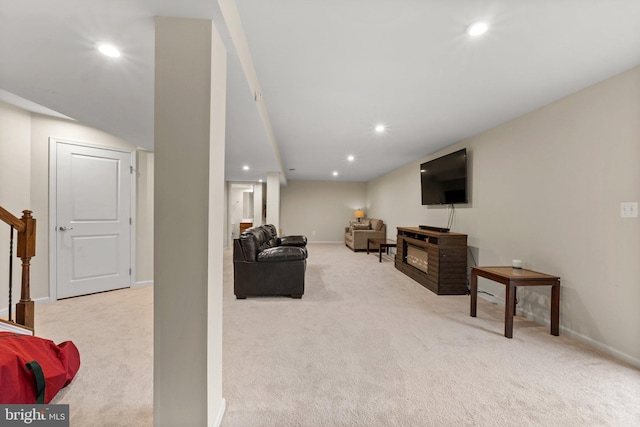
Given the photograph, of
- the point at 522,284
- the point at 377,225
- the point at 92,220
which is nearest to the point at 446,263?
the point at 522,284

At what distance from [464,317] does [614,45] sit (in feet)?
8.11

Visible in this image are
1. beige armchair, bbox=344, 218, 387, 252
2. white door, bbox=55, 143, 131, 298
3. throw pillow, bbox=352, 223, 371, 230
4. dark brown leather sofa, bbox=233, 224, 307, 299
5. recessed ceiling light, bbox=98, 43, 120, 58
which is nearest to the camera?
recessed ceiling light, bbox=98, 43, 120, 58

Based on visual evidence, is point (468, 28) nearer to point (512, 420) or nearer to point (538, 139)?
point (538, 139)

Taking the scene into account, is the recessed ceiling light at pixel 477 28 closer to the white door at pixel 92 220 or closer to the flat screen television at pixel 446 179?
the flat screen television at pixel 446 179

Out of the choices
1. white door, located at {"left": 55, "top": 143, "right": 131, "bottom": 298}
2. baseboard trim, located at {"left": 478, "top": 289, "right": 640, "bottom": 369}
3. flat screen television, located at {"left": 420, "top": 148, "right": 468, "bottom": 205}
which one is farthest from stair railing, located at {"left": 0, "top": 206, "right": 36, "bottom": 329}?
flat screen television, located at {"left": 420, "top": 148, "right": 468, "bottom": 205}

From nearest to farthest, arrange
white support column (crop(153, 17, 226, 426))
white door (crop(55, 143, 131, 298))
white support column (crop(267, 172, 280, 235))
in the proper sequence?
1. white support column (crop(153, 17, 226, 426))
2. white door (crop(55, 143, 131, 298))
3. white support column (crop(267, 172, 280, 235))

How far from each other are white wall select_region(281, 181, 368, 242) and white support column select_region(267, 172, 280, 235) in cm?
273

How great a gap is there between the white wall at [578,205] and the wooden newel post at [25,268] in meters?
4.45

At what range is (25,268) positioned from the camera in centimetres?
200

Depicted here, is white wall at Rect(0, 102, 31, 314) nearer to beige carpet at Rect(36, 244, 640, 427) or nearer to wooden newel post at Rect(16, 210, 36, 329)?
beige carpet at Rect(36, 244, 640, 427)

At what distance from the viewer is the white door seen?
328cm

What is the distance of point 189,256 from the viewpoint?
124cm

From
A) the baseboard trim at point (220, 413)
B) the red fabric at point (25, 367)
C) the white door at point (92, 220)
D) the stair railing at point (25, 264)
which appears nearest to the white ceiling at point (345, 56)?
the white door at point (92, 220)

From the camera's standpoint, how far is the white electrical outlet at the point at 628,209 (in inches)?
79.5
